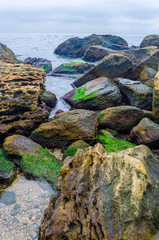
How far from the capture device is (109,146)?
6.10 meters

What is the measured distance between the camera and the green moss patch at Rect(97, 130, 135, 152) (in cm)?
600

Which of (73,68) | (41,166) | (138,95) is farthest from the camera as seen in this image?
(73,68)

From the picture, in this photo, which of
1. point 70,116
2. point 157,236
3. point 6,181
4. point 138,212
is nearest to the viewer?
point 157,236

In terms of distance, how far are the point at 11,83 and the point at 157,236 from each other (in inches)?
269

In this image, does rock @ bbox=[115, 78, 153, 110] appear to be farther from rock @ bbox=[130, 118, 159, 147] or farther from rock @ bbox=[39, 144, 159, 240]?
rock @ bbox=[39, 144, 159, 240]

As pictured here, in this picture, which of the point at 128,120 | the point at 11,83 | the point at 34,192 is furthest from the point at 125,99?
the point at 34,192

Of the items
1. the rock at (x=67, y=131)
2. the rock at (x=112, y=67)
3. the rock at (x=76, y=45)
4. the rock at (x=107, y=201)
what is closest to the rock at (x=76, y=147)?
the rock at (x=67, y=131)

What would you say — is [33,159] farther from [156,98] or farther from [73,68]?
[73,68]

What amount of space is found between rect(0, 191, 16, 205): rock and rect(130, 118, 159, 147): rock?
4060 millimetres

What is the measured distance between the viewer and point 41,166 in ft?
17.7

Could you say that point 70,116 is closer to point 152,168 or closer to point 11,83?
point 11,83

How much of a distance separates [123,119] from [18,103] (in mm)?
3891

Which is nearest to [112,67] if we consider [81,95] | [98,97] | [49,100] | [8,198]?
[81,95]

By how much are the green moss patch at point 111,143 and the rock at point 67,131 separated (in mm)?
342
